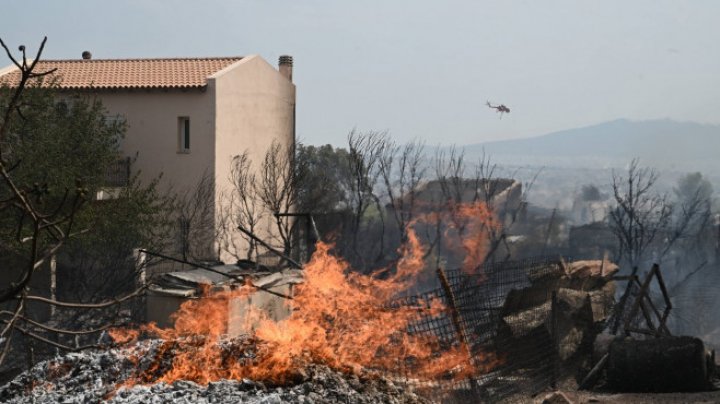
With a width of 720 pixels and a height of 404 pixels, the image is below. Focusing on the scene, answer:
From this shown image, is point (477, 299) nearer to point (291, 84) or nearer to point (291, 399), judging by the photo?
point (291, 399)

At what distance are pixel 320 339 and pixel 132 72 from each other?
67.6 feet

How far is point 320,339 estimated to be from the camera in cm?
823

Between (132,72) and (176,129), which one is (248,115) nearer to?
(176,129)

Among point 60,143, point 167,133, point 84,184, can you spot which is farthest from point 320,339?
point 167,133

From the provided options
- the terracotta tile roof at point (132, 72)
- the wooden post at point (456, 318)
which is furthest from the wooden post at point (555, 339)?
the terracotta tile roof at point (132, 72)

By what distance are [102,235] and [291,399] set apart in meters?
14.2

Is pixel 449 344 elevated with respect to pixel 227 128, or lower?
lower

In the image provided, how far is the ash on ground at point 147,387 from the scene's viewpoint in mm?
6836

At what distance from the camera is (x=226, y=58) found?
90.9ft

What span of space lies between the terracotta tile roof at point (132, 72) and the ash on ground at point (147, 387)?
59.1 ft

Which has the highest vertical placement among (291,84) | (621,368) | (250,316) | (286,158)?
(291,84)

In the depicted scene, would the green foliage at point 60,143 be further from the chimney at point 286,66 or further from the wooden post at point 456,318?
the wooden post at point 456,318

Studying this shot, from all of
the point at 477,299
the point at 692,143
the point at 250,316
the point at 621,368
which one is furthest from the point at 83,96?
the point at 692,143

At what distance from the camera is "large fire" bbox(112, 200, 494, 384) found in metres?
7.59
